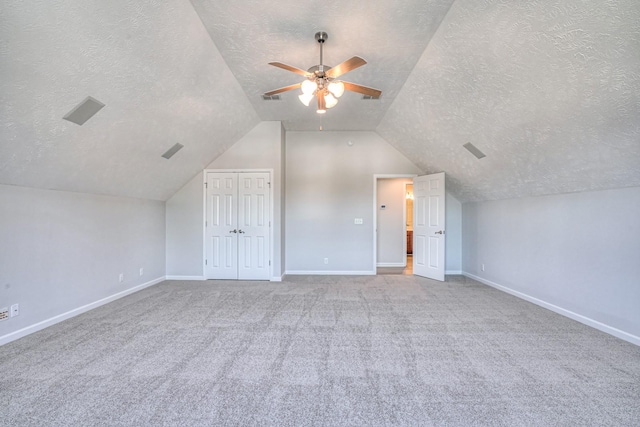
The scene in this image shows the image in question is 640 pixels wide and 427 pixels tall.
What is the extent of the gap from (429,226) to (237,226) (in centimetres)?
369

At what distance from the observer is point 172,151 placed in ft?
14.0

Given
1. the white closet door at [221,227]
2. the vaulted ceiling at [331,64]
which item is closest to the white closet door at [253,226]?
the white closet door at [221,227]

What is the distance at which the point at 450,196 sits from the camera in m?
5.97

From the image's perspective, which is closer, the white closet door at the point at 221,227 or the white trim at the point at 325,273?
the white closet door at the point at 221,227

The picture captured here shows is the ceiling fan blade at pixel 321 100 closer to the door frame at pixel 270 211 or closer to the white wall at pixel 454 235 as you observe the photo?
the door frame at pixel 270 211

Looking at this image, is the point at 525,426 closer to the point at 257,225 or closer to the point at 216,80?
the point at 216,80

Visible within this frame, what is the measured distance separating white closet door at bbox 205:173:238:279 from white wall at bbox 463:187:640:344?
464 cm

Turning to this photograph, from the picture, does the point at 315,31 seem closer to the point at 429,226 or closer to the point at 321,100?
the point at 321,100

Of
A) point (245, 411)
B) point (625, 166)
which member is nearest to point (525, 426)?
point (245, 411)

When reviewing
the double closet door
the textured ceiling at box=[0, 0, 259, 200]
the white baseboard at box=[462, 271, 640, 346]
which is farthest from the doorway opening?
the textured ceiling at box=[0, 0, 259, 200]

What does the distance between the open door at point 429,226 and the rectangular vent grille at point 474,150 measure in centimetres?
114

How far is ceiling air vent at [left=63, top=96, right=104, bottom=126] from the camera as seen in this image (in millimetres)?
2564

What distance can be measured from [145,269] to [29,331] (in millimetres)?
1997

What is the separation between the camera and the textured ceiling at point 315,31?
247 cm
